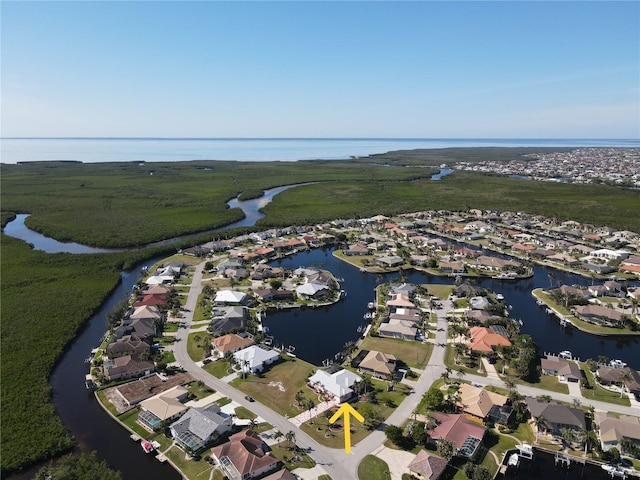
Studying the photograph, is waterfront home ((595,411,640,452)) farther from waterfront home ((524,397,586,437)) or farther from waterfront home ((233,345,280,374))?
waterfront home ((233,345,280,374))

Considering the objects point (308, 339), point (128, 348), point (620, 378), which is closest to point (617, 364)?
point (620, 378)

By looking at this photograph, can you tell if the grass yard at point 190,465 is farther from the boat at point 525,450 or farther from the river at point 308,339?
the boat at point 525,450

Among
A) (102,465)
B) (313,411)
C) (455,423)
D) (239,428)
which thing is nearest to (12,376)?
(102,465)

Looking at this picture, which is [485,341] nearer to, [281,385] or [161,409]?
[281,385]

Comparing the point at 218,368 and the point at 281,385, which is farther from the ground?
the point at 218,368

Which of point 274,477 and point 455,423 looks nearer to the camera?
point 274,477

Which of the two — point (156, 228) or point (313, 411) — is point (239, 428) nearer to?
point (313, 411)

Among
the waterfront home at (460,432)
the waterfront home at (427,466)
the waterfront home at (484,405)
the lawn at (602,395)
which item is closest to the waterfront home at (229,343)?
the waterfront home at (460,432)
